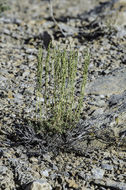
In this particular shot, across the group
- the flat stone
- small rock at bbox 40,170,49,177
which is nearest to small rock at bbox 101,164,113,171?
small rock at bbox 40,170,49,177

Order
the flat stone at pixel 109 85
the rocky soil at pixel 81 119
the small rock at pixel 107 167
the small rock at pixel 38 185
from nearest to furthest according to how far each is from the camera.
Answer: the small rock at pixel 38 185, the rocky soil at pixel 81 119, the small rock at pixel 107 167, the flat stone at pixel 109 85

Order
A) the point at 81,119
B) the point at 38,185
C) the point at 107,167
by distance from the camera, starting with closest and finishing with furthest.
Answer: the point at 38,185 < the point at 107,167 < the point at 81,119

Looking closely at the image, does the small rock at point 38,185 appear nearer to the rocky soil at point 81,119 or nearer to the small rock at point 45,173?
the rocky soil at point 81,119

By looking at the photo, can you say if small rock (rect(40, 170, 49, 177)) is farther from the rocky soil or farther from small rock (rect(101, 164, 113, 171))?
small rock (rect(101, 164, 113, 171))

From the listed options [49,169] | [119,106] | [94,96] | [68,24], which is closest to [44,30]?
[68,24]

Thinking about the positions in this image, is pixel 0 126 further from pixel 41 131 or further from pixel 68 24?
pixel 68 24

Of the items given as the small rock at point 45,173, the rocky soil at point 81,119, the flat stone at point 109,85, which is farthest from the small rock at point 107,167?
the flat stone at point 109,85

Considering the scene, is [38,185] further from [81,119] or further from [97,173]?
[81,119]

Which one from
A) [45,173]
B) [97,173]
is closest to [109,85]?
[97,173]
